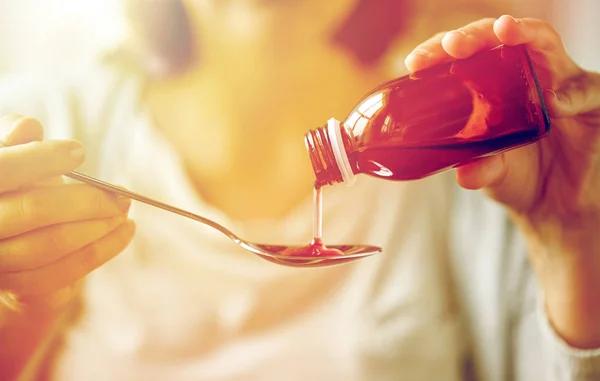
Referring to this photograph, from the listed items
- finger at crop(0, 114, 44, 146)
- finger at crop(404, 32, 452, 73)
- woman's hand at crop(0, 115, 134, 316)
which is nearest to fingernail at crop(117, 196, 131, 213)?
woman's hand at crop(0, 115, 134, 316)

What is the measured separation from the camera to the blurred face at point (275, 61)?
0.66 m

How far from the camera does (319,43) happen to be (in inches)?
26.4

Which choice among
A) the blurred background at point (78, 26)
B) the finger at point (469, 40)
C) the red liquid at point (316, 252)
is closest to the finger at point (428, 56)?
the finger at point (469, 40)

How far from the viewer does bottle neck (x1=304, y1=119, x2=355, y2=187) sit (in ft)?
1.43

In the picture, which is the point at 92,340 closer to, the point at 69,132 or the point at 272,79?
the point at 69,132

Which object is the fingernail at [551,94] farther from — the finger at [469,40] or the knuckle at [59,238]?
the knuckle at [59,238]

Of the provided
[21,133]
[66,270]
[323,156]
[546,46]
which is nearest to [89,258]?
[66,270]

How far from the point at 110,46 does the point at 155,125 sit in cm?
11

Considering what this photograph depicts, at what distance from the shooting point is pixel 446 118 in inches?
16.8

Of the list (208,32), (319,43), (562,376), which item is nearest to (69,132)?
(208,32)

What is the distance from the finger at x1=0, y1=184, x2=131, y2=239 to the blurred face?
0.74ft

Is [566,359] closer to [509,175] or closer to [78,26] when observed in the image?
[509,175]

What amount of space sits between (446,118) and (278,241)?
0.28 m

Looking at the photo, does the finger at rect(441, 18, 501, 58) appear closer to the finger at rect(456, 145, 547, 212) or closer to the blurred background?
the finger at rect(456, 145, 547, 212)
